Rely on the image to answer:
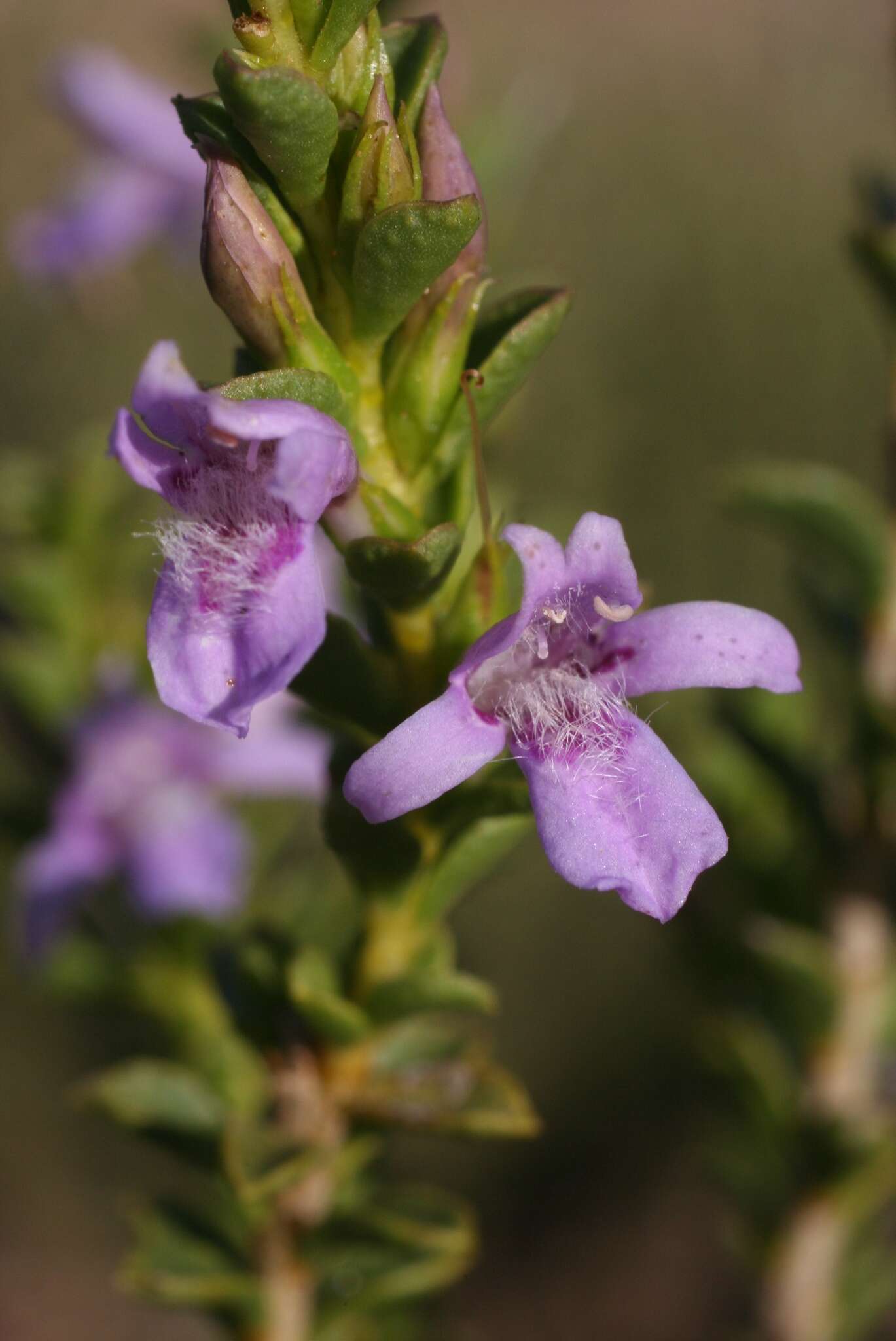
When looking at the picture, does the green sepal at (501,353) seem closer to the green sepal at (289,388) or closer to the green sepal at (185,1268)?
the green sepal at (289,388)

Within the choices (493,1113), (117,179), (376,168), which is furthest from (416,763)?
(117,179)

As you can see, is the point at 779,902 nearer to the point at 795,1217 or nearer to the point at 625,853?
the point at 795,1217

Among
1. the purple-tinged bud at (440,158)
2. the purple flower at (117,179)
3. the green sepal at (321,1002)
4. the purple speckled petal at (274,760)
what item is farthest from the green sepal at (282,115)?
the purple flower at (117,179)

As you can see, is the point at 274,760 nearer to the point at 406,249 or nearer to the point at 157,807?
the point at 157,807

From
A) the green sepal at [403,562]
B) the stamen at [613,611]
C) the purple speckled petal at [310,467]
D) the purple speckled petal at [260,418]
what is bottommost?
the stamen at [613,611]

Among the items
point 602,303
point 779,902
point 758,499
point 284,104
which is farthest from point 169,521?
point 602,303
